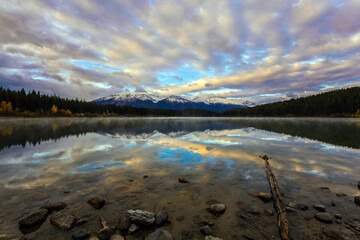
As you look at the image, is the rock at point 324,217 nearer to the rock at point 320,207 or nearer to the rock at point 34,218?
the rock at point 320,207

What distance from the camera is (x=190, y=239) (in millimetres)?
5730

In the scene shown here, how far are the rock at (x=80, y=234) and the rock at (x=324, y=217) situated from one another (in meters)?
9.31

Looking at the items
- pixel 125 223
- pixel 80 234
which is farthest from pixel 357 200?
pixel 80 234

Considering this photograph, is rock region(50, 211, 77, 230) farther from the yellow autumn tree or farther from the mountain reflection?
the yellow autumn tree

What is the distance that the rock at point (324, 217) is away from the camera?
21.9ft

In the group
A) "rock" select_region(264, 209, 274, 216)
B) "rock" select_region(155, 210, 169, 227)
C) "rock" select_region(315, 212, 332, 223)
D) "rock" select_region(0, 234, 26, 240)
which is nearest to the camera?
"rock" select_region(0, 234, 26, 240)

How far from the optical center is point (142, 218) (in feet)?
21.3

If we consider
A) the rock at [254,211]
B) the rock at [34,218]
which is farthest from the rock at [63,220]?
the rock at [254,211]

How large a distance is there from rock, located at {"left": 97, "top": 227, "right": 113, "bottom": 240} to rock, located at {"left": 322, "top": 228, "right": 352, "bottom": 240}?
7.97m

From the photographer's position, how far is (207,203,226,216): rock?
7.37m

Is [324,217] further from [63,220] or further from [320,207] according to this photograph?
[63,220]

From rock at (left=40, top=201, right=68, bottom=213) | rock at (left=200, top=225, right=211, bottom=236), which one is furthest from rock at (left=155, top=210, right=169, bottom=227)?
rock at (left=40, top=201, right=68, bottom=213)

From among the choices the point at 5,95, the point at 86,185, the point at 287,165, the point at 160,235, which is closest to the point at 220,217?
the point at 160,235

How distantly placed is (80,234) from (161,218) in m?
2.92
